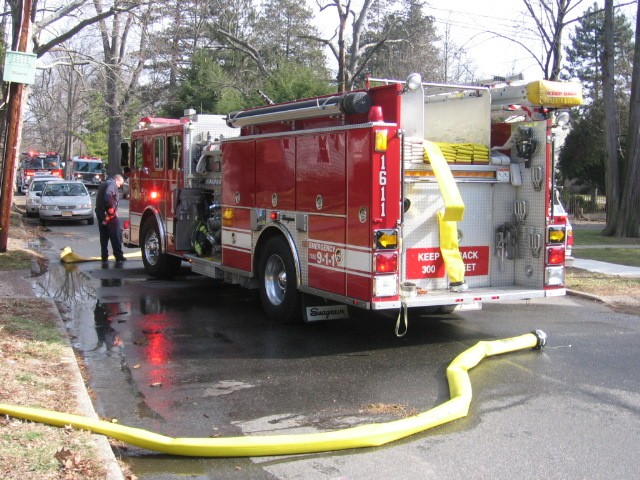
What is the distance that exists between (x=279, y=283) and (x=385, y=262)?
2.17 metres

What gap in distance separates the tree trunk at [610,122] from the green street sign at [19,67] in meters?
16.2

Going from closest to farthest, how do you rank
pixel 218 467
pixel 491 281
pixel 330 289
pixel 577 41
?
pixel 218 467 → pixel 330 289 → pixel 491 281 → pixel 577 41

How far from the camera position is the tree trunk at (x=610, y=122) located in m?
21.9

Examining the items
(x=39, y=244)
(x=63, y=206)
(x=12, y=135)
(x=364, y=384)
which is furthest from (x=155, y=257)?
(x=63, y=206)

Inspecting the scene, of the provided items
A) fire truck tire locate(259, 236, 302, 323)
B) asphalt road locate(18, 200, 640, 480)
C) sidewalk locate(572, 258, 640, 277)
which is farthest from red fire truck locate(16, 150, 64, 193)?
fire truck tire locate(259, 236, 302, 323)

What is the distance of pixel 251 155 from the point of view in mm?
9289

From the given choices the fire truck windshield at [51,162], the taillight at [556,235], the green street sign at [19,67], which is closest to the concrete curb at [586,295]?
the taillight at [556,235]

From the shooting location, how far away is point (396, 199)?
718 cm

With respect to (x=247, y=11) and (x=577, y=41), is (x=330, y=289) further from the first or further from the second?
(x=577, y=41)

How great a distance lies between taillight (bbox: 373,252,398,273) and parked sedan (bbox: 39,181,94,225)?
1959cm

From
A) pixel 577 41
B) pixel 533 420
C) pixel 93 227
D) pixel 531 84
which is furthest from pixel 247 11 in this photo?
pixel 533 420

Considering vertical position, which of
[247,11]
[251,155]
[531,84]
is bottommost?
[251,155]

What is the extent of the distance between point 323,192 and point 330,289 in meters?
1.04

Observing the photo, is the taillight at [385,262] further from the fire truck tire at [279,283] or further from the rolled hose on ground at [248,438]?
the rolled hose on ground at [248,438]
